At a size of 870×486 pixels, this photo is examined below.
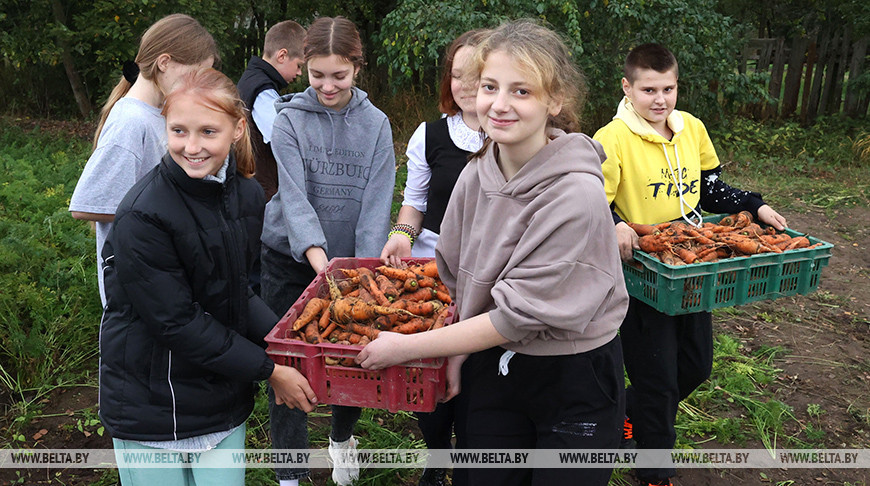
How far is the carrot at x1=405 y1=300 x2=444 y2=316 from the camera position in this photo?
2.74 m

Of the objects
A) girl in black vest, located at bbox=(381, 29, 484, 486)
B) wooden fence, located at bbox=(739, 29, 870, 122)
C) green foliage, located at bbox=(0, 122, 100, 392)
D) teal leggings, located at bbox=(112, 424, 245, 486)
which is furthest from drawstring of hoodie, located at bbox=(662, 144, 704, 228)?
wooden fence, located at bbox=(739, 29, 870, 122)

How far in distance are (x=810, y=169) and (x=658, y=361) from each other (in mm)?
8477

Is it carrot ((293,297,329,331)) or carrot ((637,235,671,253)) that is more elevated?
carrot ((637,235,671,253))

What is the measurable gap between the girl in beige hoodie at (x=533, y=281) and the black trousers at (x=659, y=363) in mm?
1062

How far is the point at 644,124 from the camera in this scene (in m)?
3.47

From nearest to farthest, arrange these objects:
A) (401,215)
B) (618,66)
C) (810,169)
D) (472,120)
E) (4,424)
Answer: (472,120)
(401,215)
(4,424)
(618,66)
(810,169)

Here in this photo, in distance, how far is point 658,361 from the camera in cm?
342

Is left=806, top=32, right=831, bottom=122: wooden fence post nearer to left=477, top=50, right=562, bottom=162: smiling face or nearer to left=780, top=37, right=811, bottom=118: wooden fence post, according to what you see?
left=780, top=37, right=811, bottom=118: wooden fence post

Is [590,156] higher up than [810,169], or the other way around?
[590,156]

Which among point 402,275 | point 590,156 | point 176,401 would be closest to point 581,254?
point 590,156

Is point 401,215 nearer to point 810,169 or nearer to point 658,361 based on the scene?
point 658,361

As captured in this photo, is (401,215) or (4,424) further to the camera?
(4,424)

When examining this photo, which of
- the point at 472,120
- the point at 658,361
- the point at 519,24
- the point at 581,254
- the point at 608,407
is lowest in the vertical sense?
the point at 658,361

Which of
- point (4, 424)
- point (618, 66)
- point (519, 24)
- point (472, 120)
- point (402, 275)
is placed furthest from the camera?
point (618, 66)
